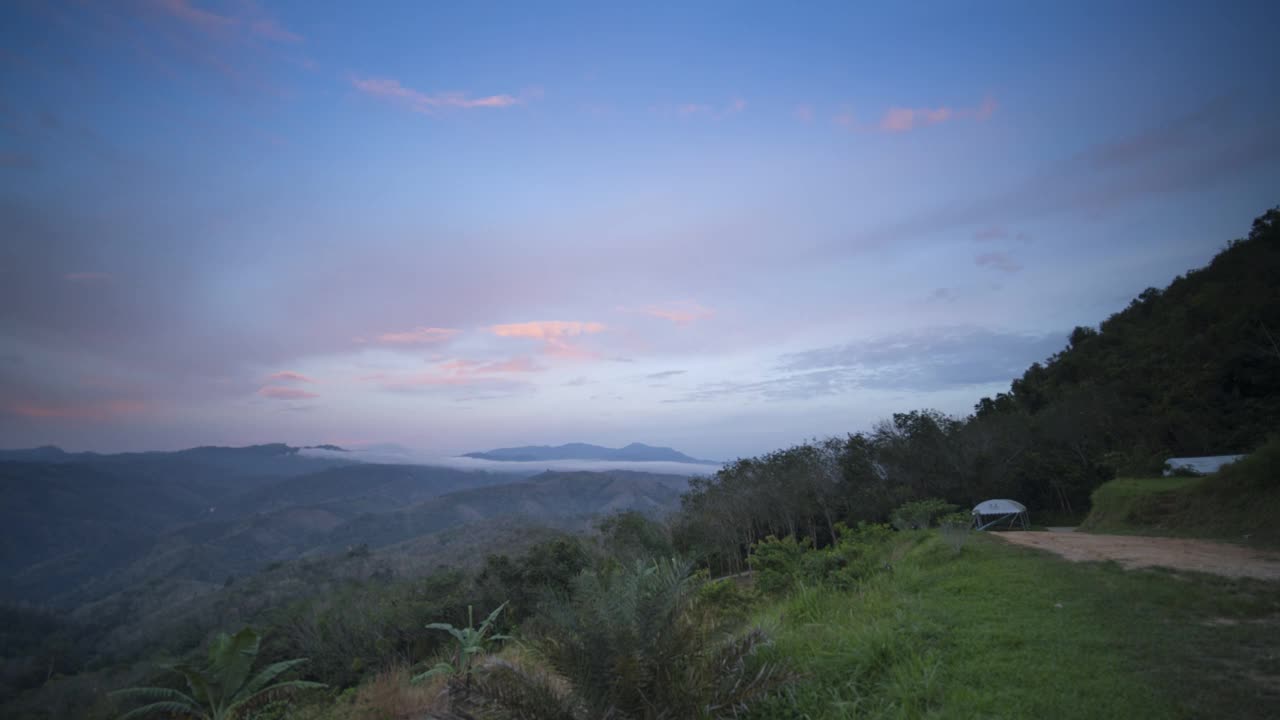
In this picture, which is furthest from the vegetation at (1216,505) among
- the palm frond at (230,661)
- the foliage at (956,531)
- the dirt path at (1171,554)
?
the palm frond at (230,661)

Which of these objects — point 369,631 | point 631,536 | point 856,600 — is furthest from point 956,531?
point 369,631

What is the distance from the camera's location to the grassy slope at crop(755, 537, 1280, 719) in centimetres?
329

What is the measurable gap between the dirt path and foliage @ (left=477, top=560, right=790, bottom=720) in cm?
762

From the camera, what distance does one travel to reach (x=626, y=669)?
10.6 ft

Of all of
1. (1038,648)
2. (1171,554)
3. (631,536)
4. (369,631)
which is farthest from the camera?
(369,631)

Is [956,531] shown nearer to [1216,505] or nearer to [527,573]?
[1216,505]

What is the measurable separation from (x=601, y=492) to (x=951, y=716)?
6975 inches

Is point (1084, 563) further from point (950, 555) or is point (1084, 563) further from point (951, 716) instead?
point (951, 716)

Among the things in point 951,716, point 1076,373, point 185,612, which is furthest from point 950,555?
point 185,612

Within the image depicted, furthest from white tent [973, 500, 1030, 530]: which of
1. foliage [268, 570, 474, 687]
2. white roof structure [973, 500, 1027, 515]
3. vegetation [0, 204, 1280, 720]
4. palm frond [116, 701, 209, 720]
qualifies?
palm frond [116, 701, 209, 720]

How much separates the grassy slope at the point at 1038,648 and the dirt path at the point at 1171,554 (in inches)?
45.8

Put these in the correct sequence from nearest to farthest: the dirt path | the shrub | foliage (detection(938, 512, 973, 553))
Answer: the dirt path < the shrub < foliage (detection(938, 512, 973, 553))

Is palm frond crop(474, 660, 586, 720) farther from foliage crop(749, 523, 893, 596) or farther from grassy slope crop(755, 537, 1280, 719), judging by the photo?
foliage crop(749, 523, 893, 596)

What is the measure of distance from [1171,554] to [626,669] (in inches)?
410
